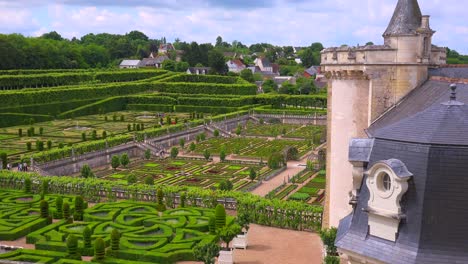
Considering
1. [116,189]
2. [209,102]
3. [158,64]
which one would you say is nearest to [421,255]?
[116,189]

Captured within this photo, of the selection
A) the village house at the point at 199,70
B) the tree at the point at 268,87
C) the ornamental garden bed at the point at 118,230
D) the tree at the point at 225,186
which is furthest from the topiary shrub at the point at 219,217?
the village house at the point at 199,70

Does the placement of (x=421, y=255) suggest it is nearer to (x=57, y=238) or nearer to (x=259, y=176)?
(x=57, y=238)

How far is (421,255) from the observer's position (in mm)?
9547

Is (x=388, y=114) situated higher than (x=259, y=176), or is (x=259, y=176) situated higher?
(x=388, y=114)

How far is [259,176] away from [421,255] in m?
29.1

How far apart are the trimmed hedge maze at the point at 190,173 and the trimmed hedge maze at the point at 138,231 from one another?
349 inches

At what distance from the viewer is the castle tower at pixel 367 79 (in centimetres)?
1789

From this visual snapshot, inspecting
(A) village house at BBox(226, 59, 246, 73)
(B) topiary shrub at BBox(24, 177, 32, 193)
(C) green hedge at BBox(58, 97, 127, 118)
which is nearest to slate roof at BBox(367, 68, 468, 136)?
(B) topiary shrub at BBox(24, 177, 32, 193)

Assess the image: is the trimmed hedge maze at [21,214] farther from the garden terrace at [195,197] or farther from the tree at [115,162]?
the tree at [115,162]

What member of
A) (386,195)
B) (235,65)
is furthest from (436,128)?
(235,65)

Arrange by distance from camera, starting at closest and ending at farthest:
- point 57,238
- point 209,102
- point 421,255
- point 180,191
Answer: point 421,255 < point 57,238 < point 180,191 < point 209,102

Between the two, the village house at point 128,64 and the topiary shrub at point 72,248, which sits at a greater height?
the village house at point 128,64

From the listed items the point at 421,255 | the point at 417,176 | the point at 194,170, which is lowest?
the point at 194,170

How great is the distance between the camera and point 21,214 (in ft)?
87.8
